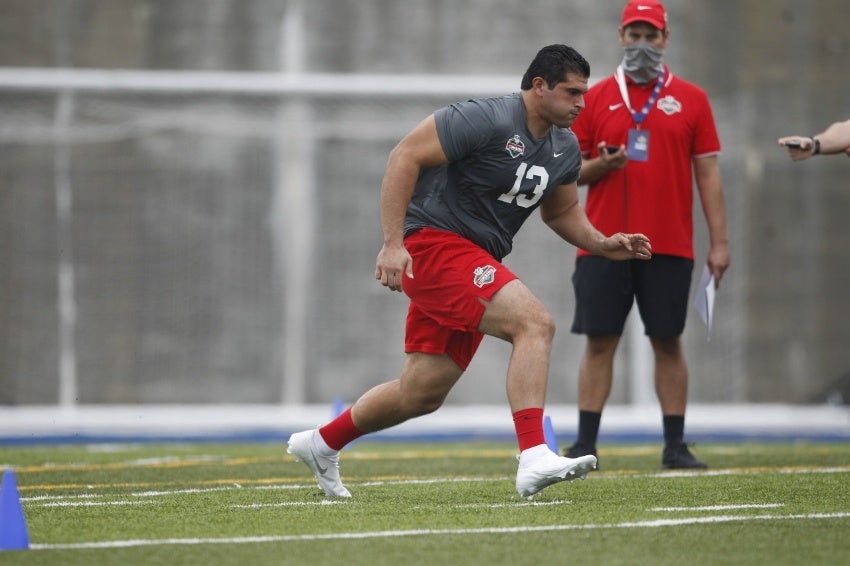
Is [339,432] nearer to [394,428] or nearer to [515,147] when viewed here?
[515,147]

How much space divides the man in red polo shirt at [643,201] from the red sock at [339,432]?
1.66m

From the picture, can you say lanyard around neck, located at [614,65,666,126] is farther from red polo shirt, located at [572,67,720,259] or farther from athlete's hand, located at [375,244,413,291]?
athlete's hand, located at [375,244,413,291]

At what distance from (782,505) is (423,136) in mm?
1869

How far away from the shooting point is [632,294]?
23.9 ft

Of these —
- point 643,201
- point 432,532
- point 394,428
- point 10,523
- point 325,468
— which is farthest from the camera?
point 394,428

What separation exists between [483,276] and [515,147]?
54 centimetres

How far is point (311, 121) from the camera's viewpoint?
13.1 m

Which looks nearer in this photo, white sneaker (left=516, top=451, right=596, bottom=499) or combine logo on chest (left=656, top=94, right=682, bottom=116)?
white sneaker (left=516, top=451, right=596, bottom=499)

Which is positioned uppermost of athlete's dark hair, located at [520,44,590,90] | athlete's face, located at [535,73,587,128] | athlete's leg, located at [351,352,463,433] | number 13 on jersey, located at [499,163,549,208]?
athlete's dark hair, located at [520,44,590,90]

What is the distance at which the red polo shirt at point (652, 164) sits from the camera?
7.19 meters

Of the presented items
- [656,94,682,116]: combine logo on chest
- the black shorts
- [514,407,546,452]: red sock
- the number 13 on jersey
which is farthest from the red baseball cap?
[514,407,546,452]: red sock

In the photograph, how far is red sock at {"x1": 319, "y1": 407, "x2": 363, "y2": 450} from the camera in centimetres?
582

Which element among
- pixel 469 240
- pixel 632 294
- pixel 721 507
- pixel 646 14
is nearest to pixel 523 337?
pixel 469 240

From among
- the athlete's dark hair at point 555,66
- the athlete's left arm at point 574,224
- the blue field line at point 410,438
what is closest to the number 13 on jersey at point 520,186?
the athlete's left arm at point 574,224
